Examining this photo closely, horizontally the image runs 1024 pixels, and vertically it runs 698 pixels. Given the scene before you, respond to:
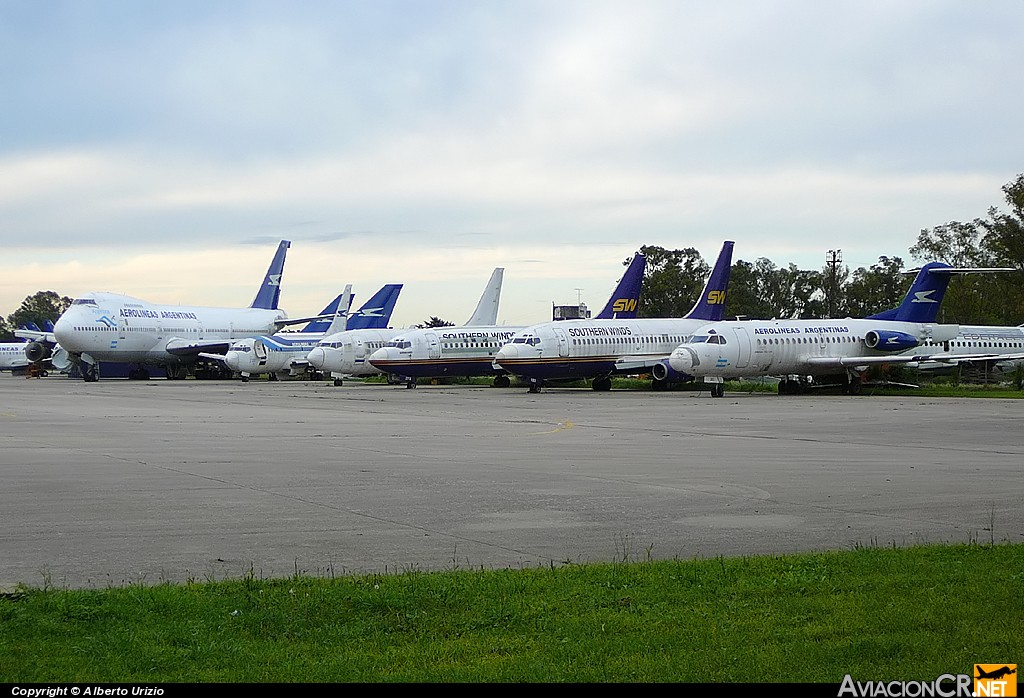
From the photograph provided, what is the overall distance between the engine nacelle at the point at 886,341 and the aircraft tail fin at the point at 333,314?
141 feet

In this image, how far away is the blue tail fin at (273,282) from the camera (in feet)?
326

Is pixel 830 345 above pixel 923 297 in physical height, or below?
below

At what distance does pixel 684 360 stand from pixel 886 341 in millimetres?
10748

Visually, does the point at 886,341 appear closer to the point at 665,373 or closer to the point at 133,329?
the point at 665,373

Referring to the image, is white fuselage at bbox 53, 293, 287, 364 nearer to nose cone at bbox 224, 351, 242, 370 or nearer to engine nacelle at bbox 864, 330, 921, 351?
nose cone at bbox 224, 351, 242, 370

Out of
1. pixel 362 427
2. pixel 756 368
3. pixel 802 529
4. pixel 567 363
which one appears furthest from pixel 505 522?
pixel 567 363

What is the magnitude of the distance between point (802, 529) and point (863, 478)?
4.81 m

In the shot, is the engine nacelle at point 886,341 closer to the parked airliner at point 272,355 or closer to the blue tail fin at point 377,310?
the parked airliner at point 272,355

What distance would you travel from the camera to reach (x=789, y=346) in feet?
157

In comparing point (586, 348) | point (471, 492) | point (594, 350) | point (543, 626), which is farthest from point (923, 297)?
point (543, 626)

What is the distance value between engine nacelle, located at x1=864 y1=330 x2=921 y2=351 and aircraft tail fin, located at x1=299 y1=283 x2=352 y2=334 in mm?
42998

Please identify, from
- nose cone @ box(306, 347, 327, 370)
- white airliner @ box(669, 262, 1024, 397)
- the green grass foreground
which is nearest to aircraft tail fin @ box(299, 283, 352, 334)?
nose cone @ box(306, 347, 327, 370)

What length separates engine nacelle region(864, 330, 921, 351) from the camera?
50125mm

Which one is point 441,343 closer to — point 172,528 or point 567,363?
point 567,363
